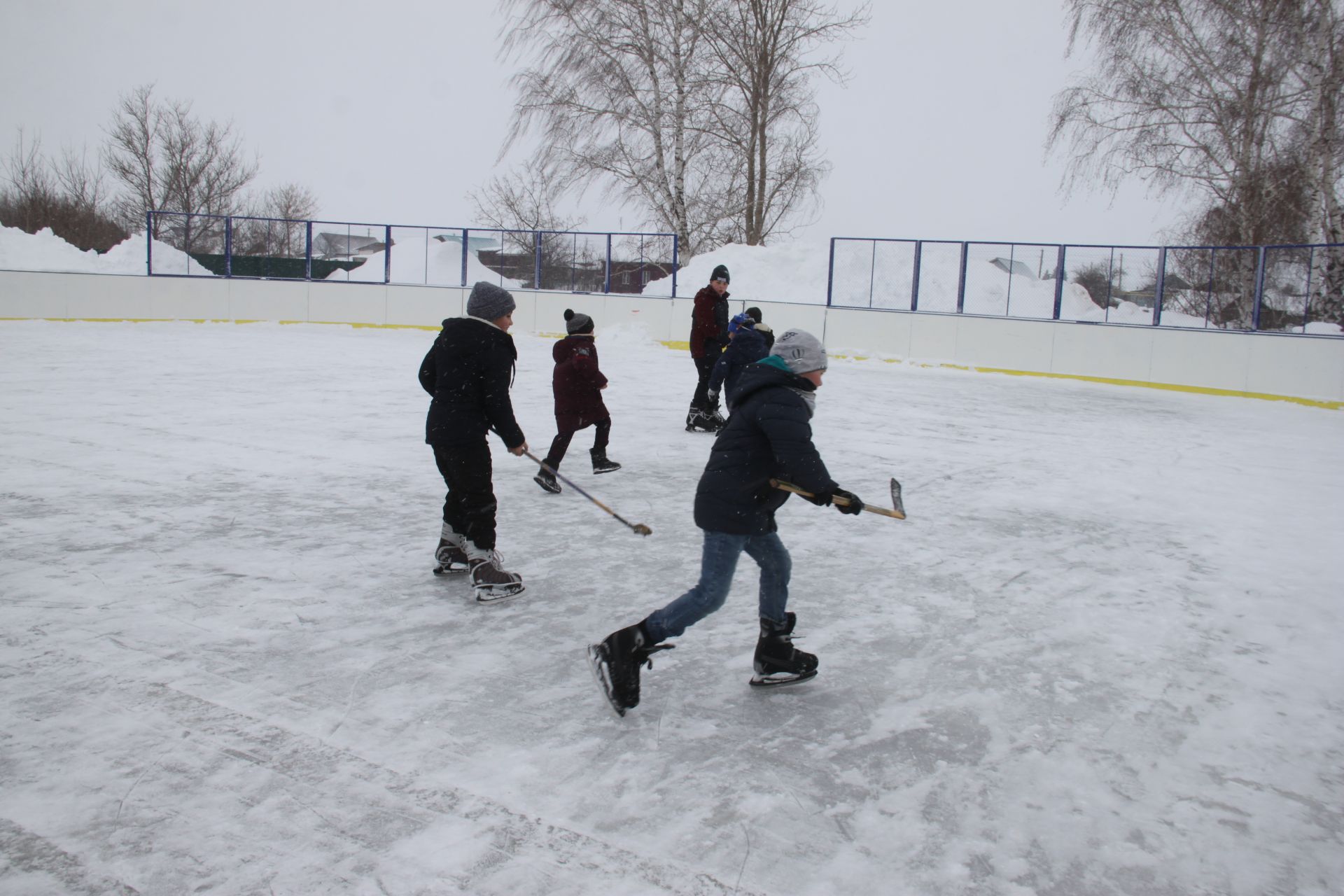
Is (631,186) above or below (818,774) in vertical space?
above

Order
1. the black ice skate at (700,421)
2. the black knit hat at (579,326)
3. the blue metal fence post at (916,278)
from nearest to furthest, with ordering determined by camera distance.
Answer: the black knit hat at (579,326) → the black ice skate at (700,421) → the blue metal fence post at (916,278)

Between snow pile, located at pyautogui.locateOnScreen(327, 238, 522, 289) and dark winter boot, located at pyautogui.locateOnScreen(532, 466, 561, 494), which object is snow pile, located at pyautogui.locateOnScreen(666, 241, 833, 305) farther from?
dark winter boot, located at pyautogui.locateOnScreen(532, 466, 561, 494)

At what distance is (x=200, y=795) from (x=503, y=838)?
2.65 ft

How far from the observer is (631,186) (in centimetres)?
2608

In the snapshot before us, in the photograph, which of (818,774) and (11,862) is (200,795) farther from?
(818,774)

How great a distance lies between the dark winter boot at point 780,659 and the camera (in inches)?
127

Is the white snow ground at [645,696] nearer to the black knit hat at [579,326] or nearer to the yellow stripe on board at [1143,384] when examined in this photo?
the black knit hat at [579,326]

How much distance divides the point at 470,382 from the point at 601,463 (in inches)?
108

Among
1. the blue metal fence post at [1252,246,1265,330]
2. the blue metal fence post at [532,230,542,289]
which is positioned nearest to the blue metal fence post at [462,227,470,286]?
the blue metal fence post at [532,230,542,289]

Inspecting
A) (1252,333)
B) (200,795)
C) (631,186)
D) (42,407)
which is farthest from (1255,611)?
(631,186)

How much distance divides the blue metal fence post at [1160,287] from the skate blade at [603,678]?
1398cm

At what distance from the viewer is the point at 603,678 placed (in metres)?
3.08

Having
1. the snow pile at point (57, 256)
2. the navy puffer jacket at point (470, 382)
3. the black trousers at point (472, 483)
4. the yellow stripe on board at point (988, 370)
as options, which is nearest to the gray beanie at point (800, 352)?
the navy puffer jacket at point (470, 382)

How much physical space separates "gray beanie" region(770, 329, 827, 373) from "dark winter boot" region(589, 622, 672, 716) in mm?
968
